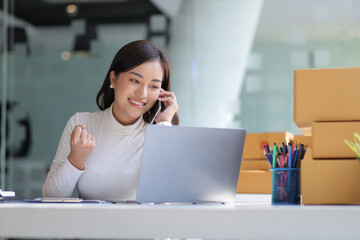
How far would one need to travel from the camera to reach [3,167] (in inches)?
164

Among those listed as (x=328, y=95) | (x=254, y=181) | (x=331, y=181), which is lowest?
(x=254, y=181)

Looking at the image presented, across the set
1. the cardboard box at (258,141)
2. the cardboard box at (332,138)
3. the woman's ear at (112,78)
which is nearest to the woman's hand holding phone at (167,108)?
the woman's ear at (112,78)

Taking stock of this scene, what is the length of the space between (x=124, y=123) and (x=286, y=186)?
2.78 feet

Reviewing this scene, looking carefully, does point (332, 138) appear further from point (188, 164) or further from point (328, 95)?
point (188, 164)

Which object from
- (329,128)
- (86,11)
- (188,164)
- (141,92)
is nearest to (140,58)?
(141,92)

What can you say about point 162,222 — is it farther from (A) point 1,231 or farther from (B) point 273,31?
(B) point 273,31

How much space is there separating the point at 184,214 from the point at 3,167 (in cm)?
354

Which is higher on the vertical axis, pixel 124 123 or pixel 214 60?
pixel 214 60

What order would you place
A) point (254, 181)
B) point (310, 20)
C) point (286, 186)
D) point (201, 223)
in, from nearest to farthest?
point (201, 223), point (286, 186), point (254, 181), point (310, 20)

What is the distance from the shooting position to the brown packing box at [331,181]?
125cm

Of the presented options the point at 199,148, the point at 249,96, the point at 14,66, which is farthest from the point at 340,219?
the point at 14,66

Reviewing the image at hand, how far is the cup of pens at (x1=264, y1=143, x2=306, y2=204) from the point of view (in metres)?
1.35

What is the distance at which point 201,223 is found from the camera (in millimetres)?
914

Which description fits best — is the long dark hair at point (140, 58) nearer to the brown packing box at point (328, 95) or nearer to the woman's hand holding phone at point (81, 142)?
the woman's hand holding phone at point (81, 142)
